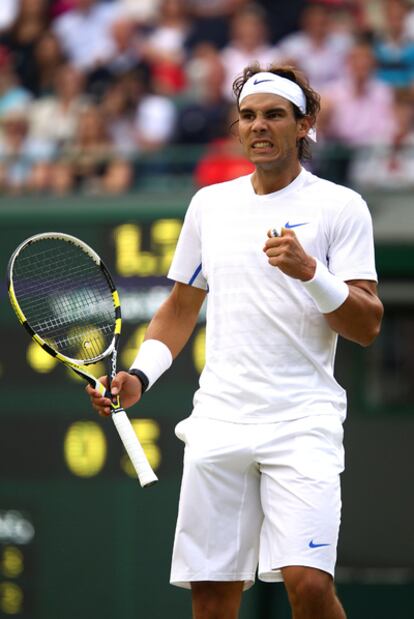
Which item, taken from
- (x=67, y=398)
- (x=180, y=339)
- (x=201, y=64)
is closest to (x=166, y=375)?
(x=67, y=398)

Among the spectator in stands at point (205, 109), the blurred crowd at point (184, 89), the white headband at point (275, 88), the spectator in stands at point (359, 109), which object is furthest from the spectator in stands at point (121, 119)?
the white headband at point (275, 88)

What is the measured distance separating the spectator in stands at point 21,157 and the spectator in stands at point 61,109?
0.07 m

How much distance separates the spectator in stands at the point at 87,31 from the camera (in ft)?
33.7

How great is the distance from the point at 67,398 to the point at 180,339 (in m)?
3.68

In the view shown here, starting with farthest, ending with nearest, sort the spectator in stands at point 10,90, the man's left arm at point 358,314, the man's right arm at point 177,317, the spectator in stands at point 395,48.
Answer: the spectator in stands at point 10,90
the spectator in stands at point 395,48
the man's right arm at point 177,317
the man's left arm at point 358,314

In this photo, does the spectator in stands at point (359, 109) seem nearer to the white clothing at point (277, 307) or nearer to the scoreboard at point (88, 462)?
the scoreboard at point (88, 462)

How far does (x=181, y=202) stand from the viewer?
27.8ft

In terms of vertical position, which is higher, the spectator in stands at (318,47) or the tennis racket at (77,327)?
the spectator in stands at (318,47)

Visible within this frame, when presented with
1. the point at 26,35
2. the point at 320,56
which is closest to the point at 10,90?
the point at 26,35

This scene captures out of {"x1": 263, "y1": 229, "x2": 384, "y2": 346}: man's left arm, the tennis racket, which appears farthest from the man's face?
the tennis racket

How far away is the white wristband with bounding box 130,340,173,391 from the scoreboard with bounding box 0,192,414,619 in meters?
3.44

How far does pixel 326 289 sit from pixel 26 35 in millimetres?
6902

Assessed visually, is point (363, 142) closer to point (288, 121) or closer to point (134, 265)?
point (134, 265)

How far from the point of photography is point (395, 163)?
8703 millimetres
